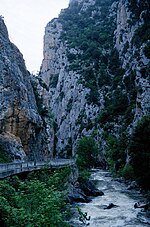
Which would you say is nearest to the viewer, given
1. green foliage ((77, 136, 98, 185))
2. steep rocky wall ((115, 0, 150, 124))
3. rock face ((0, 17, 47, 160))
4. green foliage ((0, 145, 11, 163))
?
green foliage ((0, 145, 11, 163))

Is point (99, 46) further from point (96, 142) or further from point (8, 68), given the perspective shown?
point (8, 68)

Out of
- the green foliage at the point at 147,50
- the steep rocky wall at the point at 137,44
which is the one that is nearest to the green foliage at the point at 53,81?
the steep rocky wall at the point at 137,44

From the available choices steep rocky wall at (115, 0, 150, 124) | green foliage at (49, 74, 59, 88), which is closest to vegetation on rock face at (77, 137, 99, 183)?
steep rocky wall at (115, 0, 150, 124)

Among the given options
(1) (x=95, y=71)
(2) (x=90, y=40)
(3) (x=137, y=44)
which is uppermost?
(2) (x=90, y=40)

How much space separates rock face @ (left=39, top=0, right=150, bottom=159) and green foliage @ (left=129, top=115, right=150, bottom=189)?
24.1 meters

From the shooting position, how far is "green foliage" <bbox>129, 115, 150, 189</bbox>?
3778 centimetres

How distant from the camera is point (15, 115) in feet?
132

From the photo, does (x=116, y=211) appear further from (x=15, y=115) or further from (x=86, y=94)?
(x=86, y=94)

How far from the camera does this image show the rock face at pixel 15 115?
120ft

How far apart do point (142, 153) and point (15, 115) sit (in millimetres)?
15724

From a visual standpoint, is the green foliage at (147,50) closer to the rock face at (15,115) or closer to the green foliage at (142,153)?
the rock face at (15,115)

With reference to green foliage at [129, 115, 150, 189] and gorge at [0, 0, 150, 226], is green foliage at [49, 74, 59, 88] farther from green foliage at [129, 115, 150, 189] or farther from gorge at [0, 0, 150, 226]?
green foliage at [129, 115, 150, 189]

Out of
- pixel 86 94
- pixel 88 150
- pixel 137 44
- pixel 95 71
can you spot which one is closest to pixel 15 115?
pixel 88 150

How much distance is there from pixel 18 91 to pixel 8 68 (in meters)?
3.18
